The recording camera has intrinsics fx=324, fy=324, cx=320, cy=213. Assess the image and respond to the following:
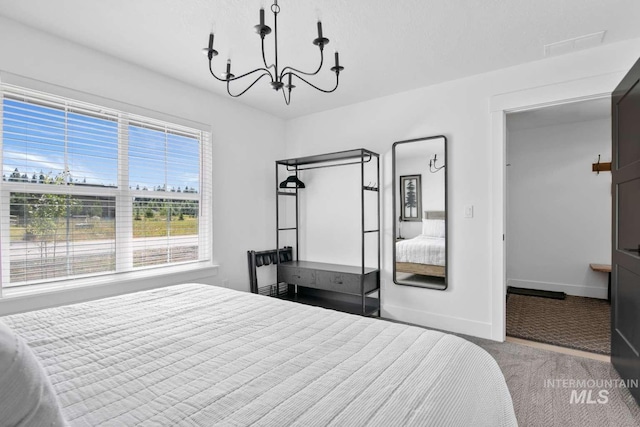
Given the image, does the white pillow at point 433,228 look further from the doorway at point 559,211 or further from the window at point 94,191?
the window at point 94,191

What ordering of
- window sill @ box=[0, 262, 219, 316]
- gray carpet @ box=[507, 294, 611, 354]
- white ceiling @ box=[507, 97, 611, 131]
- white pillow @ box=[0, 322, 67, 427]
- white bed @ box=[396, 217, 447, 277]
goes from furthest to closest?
white ceiling @ box=[507, 97, 611, 131] → white bed @ box=[396, 217, 447, 277] → gray carpet @ box=[507, 294, 611, 354] → window sill @ box=[0, 262, 219, 316] → white pillow @ box=[0, 322, 67, 427]

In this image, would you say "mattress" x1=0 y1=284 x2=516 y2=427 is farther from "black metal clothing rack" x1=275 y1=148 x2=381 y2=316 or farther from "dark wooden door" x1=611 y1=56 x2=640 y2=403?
"black metal clothing rack" x1=275 y1=148 x2=381 y2=316

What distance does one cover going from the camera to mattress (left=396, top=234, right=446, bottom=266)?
3246 mm

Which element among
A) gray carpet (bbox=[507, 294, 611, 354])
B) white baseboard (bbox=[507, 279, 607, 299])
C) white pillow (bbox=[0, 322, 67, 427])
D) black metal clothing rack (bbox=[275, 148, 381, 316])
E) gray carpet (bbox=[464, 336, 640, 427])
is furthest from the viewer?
white baseboard (bbox=[507, 279, 607, 299])

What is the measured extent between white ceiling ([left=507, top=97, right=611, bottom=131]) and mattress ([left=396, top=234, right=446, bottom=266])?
1.87 meters

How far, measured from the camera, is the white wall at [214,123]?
2223 mm

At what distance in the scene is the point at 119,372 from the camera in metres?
1.12

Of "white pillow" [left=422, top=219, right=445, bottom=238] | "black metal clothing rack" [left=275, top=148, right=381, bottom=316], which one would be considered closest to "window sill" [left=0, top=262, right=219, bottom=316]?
"black metal clothing rack" [left=275, top=148, right=381, bottom=316]

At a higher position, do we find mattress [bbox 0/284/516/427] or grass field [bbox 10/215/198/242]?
grass field [bbox 10/215/198/242]

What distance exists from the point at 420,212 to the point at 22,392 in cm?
317

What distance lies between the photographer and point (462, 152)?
3.12 metres

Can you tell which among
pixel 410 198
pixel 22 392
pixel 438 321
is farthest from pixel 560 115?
pixel 22 392

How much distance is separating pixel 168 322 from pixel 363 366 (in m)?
1.01

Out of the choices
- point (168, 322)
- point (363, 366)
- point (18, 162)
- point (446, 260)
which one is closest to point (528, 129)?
point (446, 260)
